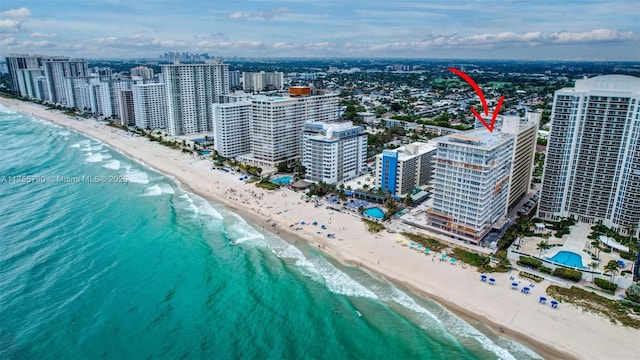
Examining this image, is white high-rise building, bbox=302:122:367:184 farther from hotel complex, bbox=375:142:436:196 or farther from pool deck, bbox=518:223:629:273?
pool deck, bbox=518:223:629:273

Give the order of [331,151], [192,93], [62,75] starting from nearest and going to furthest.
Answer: [331,151], [192,93], [62,75]

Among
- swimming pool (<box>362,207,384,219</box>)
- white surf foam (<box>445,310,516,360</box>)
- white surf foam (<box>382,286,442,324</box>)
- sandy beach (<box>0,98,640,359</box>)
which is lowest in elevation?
white surf foam (<box>445,310,516,360</box>)

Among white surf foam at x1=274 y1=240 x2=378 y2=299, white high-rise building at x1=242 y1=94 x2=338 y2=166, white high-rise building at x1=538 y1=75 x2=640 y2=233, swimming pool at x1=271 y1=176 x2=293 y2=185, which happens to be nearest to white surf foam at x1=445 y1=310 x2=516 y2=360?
white surf foam at x1=274 y1=240 x2=378 y2=299

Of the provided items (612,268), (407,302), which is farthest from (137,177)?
(612,268)

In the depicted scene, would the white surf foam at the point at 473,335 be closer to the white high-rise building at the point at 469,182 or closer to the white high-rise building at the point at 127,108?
the white high-rise building at the point at 469,182

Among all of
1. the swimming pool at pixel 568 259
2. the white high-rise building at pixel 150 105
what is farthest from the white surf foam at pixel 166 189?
the swimming pool at pixel 568 259

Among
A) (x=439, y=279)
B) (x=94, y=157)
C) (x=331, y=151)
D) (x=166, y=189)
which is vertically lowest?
(x=439, y=279)

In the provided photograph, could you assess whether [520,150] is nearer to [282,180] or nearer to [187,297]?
[282,180]
